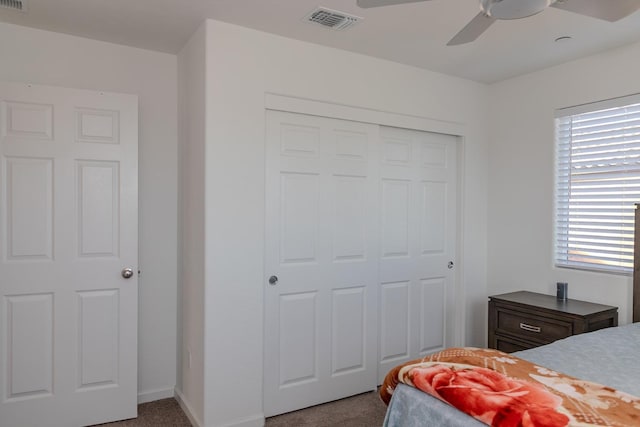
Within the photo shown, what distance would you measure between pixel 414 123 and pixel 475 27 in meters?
1.76

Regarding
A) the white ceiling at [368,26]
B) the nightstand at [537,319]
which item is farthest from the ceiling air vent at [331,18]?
the nightstand at [537,319]

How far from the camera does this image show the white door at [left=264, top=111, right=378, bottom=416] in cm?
284

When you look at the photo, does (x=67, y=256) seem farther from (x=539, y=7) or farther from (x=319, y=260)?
(x=539, y=7)

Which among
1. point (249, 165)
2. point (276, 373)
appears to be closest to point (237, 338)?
point (276, 373)

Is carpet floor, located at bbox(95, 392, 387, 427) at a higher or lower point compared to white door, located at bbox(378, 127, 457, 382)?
lower

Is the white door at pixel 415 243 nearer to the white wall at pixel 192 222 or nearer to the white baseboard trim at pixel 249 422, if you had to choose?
the white baseboard trim at pixel 249 422

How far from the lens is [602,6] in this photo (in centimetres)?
144

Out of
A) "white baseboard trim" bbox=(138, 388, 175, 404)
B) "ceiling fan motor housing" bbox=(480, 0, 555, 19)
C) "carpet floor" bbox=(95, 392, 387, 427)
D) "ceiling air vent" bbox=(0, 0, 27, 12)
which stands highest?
"ceiling air vent" bbox=(0, 0, 27, 12)

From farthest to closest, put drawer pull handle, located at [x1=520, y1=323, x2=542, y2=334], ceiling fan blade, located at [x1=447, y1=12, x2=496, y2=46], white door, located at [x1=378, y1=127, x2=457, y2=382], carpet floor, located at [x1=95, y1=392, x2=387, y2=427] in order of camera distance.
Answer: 1. white door, located at [x1=378, y1=127, x2=457, y2=382]
2. drawer pull handle, located at [x1=520, y1=323, x2=542, y2=334]
3. carpet floor, located at [x1=95, y1=392, x2=387, y2=427]
4. ceiling fan blade, located at [x1=447, y1=12, x2=496, y2=46]

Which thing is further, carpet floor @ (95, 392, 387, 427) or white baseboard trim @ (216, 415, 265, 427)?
carpet floor @ (95, 392, 387, 427)

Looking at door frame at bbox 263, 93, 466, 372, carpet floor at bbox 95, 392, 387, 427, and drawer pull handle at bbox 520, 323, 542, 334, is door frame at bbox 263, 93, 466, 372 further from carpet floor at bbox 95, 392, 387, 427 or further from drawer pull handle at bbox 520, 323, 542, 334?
carpet floor at bbox 95, 392, 387, 427

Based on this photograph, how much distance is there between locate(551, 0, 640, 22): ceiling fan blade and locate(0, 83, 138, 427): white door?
2446 millimetres

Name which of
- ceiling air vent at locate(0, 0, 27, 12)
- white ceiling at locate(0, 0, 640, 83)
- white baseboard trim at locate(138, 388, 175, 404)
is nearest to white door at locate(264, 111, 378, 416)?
white ceiling at locate(0, 0, 640, 83)


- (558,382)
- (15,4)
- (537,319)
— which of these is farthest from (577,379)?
(15,4)
